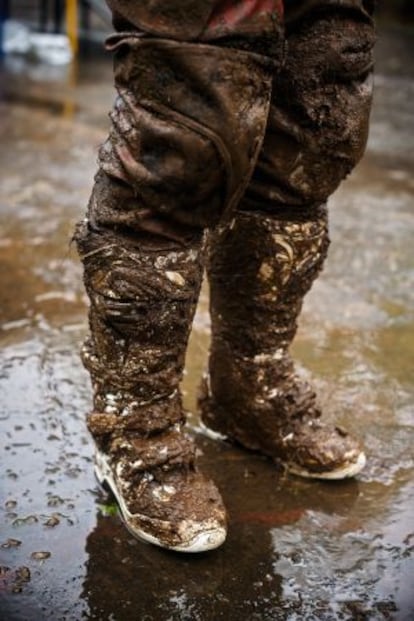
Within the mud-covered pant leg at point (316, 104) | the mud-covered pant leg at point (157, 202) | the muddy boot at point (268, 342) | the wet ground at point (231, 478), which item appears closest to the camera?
the mud-covered pant leg at point (157, 202)

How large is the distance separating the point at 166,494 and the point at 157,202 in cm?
54

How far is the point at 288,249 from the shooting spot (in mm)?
1751

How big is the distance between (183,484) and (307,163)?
0.65 meters

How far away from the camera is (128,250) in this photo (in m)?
1.51

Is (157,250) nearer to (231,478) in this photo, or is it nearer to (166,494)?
(166,494)

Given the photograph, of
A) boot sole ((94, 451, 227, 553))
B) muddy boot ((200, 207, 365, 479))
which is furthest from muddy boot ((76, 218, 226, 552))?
muddy boot ((200, 207, 365, 479))

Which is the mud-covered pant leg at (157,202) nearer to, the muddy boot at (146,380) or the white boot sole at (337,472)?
the muddy boot at (146,380)

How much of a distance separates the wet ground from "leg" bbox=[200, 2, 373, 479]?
91 mm

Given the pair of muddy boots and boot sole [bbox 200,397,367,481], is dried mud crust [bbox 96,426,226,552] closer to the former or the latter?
the pair of muddy boots

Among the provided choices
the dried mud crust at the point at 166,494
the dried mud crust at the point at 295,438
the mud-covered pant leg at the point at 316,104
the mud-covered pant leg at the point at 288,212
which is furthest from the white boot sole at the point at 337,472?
the mud-covered pant leg at the point at 316,104

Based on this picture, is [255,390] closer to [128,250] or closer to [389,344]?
[128,250]

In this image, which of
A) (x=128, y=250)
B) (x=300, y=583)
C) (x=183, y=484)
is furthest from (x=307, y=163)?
(x=300, y=583)

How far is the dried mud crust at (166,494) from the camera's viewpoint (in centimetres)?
156

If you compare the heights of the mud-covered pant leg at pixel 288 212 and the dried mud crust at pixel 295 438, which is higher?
the mud-covered pant leg at pixel 288 212
